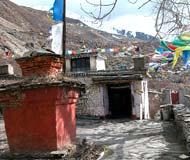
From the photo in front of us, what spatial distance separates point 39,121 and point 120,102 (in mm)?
20637

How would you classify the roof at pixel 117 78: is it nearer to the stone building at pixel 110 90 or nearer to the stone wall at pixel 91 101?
the stone building at pixel 110 90

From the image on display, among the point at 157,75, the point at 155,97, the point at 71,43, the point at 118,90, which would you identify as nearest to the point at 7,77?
the point at 118,90

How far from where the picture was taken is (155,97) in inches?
1264

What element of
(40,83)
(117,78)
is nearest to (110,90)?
(117,78)

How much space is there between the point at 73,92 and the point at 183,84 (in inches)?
1606

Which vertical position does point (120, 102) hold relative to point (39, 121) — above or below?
above

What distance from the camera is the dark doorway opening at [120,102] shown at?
27600mm

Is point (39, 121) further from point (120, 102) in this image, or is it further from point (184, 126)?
point (120, 102)

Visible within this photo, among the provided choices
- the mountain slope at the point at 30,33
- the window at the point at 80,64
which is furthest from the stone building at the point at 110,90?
the mountain slope at the point at 30,33

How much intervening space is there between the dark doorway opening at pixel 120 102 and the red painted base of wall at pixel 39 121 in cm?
1930

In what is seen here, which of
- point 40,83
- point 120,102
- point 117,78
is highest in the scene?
point 117,78

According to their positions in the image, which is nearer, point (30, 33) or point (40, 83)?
point (40, 83)

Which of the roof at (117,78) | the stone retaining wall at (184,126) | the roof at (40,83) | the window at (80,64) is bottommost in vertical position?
the stone retaining wall at (184,126)

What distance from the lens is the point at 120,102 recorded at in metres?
28.2
